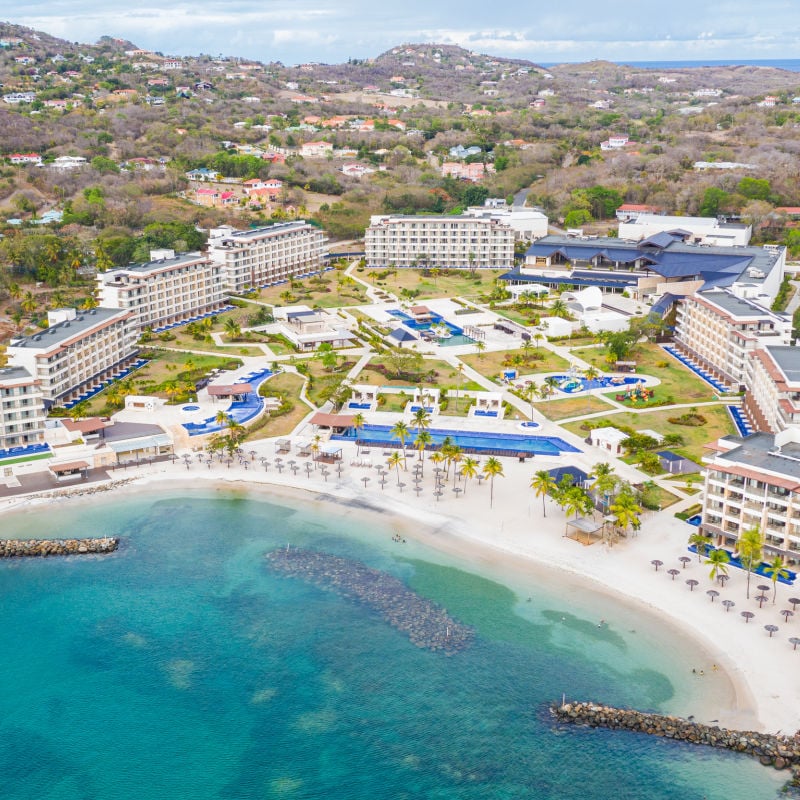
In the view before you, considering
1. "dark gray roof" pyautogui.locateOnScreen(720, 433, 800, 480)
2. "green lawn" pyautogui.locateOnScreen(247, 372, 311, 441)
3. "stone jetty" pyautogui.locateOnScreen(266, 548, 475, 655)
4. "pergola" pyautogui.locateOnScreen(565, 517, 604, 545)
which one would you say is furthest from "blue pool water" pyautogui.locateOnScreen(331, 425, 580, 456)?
"stone jetty" pyautogui.locateOnScreen(266, 548, 475, 655)

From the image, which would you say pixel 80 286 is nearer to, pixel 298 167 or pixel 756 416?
pixel 298 167

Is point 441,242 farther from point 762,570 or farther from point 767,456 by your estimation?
point 762,570

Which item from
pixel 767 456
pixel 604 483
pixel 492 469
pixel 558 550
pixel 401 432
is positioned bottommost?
pixel 558 550

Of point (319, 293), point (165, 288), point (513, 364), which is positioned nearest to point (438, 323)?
point (513, 364)

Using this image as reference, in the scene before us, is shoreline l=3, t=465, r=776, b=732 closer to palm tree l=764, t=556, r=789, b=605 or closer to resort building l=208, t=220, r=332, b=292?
palm tree l=764, t=556, r=789, b=605

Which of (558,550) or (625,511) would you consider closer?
(625,511)

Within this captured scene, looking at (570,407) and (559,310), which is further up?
(559,310)

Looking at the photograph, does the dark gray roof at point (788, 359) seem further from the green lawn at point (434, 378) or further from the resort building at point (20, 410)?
the resort building at point (20, 410)

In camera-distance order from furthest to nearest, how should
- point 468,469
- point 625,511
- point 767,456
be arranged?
point 468,469 < point 767,456 < point 625,511

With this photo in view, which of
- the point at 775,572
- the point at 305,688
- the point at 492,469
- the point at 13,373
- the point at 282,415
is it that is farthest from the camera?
the point at 282,415
